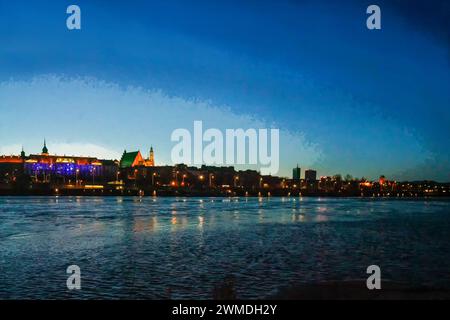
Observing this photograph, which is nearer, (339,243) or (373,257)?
(373,257)

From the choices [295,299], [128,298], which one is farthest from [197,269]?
[295,299]

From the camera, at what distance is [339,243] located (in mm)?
33000

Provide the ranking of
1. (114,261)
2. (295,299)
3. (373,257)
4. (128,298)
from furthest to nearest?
(373,257) < (114,261) < (128,298) < (295,299)

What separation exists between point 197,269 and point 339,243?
1389cm

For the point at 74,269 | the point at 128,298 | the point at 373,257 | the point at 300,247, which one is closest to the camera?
the point at 128,298

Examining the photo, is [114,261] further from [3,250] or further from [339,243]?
[339,243]

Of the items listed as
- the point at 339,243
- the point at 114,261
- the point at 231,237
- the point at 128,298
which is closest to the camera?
the point at 128,298

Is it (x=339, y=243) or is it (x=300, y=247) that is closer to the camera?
(x=300, y=247)

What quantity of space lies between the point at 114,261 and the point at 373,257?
12.9 m
